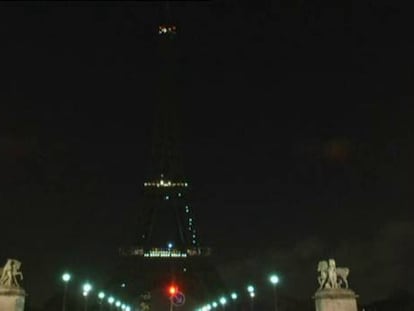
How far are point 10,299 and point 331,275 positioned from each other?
1878 cm

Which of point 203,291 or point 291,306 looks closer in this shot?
point 291,306

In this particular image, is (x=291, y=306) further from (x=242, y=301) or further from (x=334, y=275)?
(x=334, y=275)

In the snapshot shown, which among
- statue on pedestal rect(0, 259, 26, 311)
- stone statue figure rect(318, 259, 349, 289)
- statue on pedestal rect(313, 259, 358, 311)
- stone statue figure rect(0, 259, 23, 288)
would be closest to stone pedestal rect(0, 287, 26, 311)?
statue on pedestal rect(0, 259, 26, 311)

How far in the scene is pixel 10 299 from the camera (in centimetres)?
3762

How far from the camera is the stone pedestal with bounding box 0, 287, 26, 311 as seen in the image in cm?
3741

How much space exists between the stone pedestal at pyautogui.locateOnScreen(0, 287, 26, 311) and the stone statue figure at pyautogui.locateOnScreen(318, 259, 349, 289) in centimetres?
1794

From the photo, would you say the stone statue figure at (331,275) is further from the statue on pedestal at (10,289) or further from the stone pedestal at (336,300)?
the statue on pedestal at (10,289)

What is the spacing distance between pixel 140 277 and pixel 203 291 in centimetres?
1992

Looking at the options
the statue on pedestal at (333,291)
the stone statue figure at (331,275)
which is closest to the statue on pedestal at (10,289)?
the statue on pedestal at (333,291)

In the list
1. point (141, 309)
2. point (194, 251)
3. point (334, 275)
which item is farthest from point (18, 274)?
point (141, 309)

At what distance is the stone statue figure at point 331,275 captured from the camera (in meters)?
39.7

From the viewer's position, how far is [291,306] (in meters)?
112

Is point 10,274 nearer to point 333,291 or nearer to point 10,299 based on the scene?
point 10,299

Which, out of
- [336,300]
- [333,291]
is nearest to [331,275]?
[333,291]
